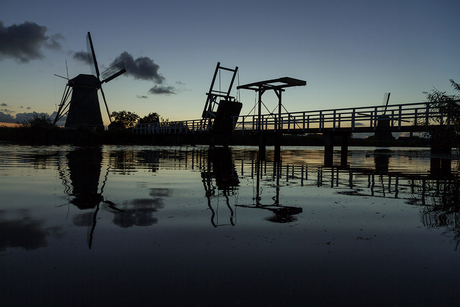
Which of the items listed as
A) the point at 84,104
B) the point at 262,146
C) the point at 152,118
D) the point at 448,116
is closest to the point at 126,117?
the point at 152,118

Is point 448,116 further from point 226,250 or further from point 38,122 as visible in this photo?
point 38,122

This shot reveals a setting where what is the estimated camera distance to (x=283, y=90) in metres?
24.1

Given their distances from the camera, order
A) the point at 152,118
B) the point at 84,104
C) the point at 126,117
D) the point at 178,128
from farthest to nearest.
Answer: the point at 126,117
the point at 152,118
the point at 84,104
the point at 178,128

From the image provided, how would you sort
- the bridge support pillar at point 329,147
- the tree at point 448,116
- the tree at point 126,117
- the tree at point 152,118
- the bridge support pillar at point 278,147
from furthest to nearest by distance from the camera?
the tree at point 126,117 < the tree at point 152,118 < the bridge support pillar at point 278,147 < the bridge support pillar at point 329,147 < the tree at point 448,116

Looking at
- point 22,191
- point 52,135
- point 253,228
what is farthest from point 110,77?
point 253,228

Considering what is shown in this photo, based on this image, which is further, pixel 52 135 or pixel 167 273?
pixel 52 135

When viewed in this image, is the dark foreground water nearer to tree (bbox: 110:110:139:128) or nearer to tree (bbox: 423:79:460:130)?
tree (bbox: 423:79:460:130)

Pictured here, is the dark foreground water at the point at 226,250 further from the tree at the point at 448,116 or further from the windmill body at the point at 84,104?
the windmill body at the point at 84,104

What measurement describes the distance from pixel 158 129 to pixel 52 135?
1555 centimetres

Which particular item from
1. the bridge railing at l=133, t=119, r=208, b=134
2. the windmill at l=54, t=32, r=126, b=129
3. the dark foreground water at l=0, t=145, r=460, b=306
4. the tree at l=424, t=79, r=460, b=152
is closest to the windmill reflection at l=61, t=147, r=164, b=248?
the dark foreground water at l=0, t=145, r=460, b=306

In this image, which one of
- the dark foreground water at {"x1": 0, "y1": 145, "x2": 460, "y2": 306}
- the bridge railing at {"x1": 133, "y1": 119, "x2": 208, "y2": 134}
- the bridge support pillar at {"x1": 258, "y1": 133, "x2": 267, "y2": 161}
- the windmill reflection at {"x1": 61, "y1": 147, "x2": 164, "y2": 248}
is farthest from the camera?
the bridge railing at {"x1": 133, "y1": 119, "x2": 208, "y2": 134}

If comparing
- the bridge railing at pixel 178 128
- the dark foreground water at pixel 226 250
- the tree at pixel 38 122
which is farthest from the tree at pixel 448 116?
the tree at pixel 38 122

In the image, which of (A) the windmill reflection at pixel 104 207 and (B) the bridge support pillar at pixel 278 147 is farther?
(B) the bridge support pillar at pixel 278 147

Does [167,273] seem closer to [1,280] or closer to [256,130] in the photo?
[1,280]
